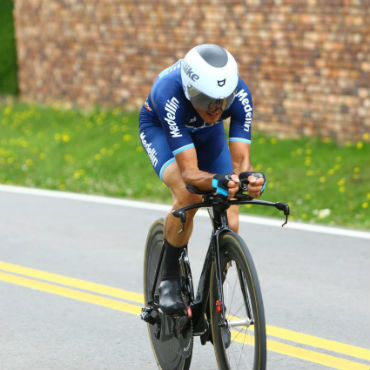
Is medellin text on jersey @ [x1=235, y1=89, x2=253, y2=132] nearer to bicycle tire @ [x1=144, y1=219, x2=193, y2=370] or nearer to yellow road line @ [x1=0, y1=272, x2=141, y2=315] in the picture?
bicycle tire @ [x1=144, y1=219, x2=193, y2=370]

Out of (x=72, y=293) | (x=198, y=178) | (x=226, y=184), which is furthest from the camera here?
(x=72, y=293)

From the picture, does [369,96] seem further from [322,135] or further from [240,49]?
[240,49]

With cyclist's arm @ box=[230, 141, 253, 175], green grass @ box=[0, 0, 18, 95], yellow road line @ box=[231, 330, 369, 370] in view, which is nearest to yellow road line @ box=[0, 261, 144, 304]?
yellow road line @ box=[231, 330, 369, 370]

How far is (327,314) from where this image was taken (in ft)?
21.5

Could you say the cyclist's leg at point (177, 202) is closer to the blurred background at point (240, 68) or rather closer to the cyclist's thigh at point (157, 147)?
the cyclist's thigh at point (157, 147)

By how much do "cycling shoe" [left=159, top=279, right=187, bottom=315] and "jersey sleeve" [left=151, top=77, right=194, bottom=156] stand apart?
0.74 m

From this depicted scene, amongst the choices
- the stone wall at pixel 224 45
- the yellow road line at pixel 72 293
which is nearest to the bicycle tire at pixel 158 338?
the yellow road line at pixel 72 293

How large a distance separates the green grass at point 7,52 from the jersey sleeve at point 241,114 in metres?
14.4

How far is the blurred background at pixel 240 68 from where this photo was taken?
1226 cm

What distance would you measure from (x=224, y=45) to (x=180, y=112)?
981 centimetres

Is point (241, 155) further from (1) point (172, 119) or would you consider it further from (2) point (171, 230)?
(2) point (171, 230)

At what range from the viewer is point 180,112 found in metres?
4.93

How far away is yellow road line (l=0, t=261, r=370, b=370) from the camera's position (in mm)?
5723

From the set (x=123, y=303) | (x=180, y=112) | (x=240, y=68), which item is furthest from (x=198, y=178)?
(x=240, y=68)
